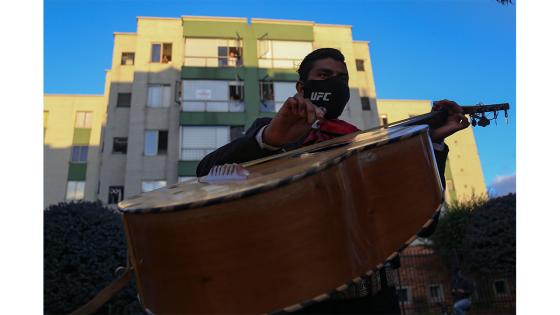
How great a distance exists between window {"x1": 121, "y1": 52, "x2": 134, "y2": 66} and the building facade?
5 cm

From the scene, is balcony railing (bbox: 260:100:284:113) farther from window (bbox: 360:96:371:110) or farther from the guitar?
the guitar

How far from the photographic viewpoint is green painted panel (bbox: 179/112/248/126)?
58.7 ft

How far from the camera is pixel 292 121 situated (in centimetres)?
133

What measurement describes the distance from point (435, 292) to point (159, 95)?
1594cm

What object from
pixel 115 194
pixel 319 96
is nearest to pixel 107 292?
pixel 319 96

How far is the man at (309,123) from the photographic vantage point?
1325 mm

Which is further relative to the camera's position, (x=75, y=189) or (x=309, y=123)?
(x=75, y=189)

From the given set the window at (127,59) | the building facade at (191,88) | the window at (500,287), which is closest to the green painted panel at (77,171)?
the building facade at (191,88)

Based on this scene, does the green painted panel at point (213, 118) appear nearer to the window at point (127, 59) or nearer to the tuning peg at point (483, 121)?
the window at point (127, 59)

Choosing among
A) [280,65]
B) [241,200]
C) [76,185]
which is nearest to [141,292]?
[241,200]

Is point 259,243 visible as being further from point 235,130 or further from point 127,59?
point 127,59

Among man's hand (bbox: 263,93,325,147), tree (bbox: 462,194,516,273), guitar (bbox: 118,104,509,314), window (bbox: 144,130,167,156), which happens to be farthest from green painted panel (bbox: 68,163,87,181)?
guitar (bbox: 118,104,509,314)
